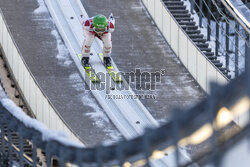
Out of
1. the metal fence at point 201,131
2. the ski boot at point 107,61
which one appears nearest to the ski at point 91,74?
the ski boot at point 107,61

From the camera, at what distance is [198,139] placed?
15.9 ft

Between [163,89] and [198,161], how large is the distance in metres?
11.5

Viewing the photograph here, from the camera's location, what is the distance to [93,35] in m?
16.1

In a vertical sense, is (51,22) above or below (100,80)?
above

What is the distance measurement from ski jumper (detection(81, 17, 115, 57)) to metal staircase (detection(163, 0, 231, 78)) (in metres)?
2.67

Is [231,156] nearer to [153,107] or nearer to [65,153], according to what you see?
[65,153]

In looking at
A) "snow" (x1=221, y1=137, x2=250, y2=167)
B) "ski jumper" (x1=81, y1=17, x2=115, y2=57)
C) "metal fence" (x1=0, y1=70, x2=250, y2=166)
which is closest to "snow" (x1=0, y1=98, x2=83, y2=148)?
"metal fence" (x1=0, y1=70, x2=250, y2=166)

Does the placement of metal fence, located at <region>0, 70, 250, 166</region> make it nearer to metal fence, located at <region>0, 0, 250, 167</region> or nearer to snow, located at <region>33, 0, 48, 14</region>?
metal fence, located at <region>0, 0, 250, 167</region>

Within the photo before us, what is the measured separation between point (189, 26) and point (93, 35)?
353cm

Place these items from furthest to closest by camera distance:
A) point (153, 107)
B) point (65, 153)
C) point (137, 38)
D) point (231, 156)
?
point (137, 38), point (153, 107), point (65, 153), point (231, 156)

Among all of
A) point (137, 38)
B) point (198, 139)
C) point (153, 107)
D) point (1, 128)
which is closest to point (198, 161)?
point (198, 139)

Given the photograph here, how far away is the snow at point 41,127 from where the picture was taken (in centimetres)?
649

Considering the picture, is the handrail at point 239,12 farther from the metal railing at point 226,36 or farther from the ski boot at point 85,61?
the ski boot at point 85,61

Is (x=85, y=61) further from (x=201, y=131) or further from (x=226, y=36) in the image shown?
(x=201, y=131)
